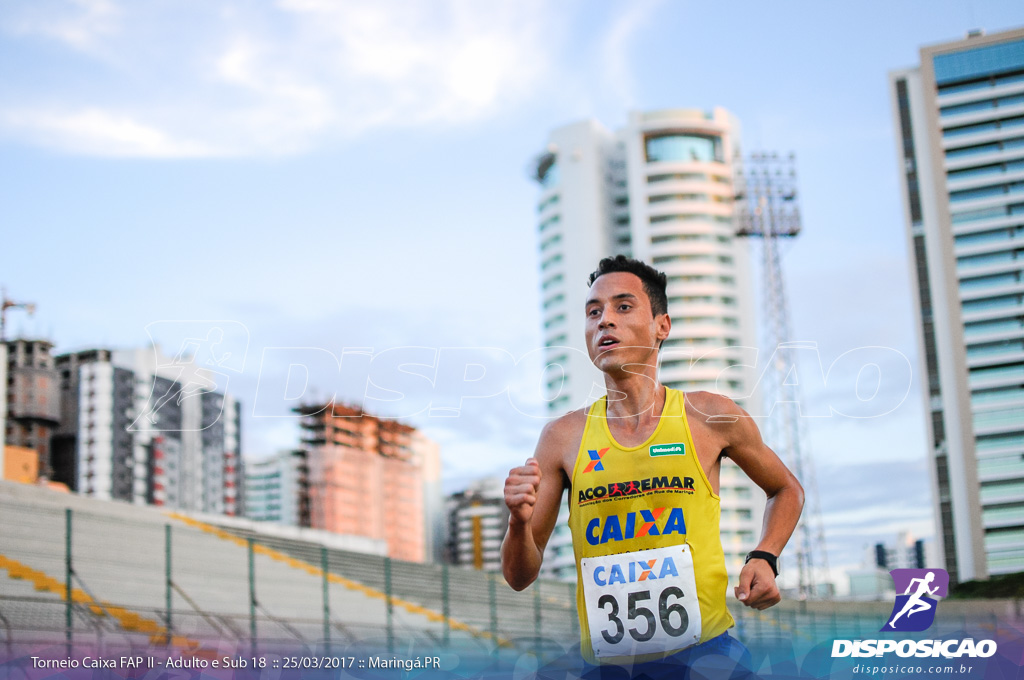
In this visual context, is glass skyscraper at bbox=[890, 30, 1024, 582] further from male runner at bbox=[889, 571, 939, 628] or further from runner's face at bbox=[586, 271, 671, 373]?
runner's face at bbox=[586, 271, 671, 373]

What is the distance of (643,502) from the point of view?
3885 mm

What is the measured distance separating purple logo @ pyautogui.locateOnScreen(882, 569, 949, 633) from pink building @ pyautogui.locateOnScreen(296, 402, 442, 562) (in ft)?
502

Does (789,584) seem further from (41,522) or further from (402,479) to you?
(402,479)

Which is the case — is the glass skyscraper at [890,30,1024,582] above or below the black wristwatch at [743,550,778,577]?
above

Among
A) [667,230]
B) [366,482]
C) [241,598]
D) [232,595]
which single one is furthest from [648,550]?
[366,482]

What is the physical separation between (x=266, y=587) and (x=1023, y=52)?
9918cm

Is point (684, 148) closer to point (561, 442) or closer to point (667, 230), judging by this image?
point (667, 230)

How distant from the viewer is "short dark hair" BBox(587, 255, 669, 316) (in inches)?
166

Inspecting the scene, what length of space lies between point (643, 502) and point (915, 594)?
6.98ft

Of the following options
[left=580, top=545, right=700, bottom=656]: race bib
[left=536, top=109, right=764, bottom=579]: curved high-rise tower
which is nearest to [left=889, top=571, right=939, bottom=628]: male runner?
[left=580, top=545, right=700, bottom=656]: race bib

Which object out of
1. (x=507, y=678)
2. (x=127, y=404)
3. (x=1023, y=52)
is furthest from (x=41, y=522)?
(x=127, y=404)

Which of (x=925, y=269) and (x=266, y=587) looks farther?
(x=925, y=269)

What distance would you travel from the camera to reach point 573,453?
409 centimetres

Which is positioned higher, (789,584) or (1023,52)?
(1023,52)
